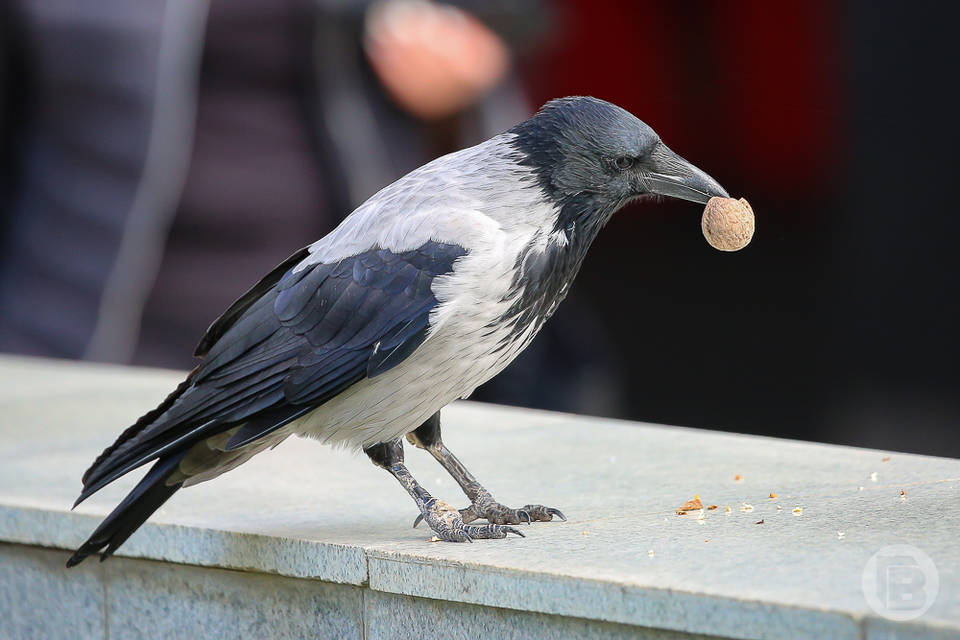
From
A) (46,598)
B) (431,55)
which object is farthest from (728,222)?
(431,55)

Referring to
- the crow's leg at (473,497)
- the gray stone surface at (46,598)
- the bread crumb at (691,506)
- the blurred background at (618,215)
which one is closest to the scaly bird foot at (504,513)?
the crow's leg at (473,497)

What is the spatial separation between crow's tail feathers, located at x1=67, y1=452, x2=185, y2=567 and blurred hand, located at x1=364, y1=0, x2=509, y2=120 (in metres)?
3.13

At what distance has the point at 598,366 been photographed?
6145 millimetres

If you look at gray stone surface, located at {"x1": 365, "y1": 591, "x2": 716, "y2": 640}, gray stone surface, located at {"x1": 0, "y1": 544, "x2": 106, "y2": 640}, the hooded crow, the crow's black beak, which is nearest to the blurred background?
gray stone surface, located at {"x1": 0, "y1": 544, "x2": 106, "y2": 640}

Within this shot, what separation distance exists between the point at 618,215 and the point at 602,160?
4.73m

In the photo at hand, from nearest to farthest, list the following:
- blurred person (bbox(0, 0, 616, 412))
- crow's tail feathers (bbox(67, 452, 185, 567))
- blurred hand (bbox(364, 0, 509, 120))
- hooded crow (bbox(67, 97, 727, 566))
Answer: hooded crow (bbox(67, 97, 727, 566))
crow's tail feathers (bbox(67, 452, 185, 567))
blurred person (bbox(0, 0, 616, 412))
blurred hand (bbox(364, 0, 509, 120))

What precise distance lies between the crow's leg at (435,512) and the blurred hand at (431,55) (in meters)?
3.00

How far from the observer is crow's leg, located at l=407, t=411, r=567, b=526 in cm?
339

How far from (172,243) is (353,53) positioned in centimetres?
110

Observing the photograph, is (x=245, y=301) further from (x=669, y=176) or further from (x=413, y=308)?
(x=669, y=176)

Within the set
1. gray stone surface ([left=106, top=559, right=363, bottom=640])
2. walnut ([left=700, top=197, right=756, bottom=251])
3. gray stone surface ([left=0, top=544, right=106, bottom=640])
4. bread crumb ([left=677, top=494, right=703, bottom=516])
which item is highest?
walnut ([left=700, top=197, right=756, bottom=251])

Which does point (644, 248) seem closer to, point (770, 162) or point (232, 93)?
point (770, 162)

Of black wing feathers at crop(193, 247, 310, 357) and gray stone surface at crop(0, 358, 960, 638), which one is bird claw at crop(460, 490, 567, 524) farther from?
black wing feathers at crop(193, 247, 310, 357)

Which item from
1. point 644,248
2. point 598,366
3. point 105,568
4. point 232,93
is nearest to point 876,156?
point 644,248
